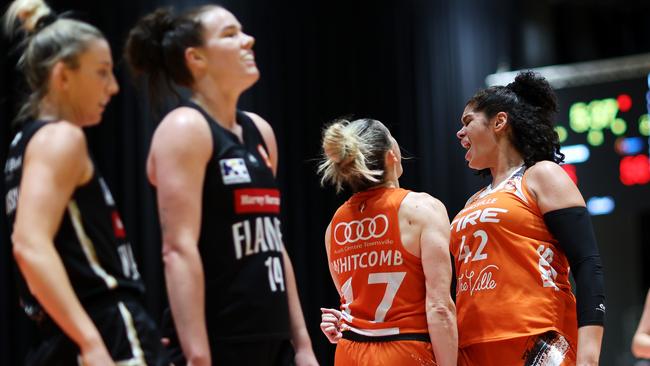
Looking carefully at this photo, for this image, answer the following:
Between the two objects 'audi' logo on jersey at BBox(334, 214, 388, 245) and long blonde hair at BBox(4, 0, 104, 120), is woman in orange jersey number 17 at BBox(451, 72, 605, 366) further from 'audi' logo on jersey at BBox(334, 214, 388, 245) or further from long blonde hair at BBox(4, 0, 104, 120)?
long blonde hair at BBox(4, 0, 104, 120)

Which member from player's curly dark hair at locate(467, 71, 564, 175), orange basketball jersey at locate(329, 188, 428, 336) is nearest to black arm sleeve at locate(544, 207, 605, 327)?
player's curly dark hair at locate(467, 71, 564, 175)

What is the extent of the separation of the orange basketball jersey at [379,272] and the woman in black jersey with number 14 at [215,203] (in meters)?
0.65

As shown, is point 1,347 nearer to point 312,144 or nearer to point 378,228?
point 312,144

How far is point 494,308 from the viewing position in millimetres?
3053

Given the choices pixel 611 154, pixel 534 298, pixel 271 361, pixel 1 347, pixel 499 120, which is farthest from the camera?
pixel 611 154

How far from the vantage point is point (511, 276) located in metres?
3.06

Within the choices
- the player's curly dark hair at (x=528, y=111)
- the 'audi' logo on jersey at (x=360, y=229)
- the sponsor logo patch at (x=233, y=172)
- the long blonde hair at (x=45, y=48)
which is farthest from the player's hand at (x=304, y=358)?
the player's curly dark hair at (x=528, y=111)

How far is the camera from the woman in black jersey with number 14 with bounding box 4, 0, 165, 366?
6.36 feet

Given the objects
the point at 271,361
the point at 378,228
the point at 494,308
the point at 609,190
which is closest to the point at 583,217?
the point at 494,308

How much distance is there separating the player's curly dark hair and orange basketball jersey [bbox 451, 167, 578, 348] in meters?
0.16

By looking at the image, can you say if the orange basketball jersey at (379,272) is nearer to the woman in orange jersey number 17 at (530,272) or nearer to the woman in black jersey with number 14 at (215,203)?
the woman in orange jersey number 17 at (530,272)

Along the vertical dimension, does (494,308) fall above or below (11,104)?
below

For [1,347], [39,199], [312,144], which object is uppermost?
[39,199]

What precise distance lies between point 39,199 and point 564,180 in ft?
5.86
